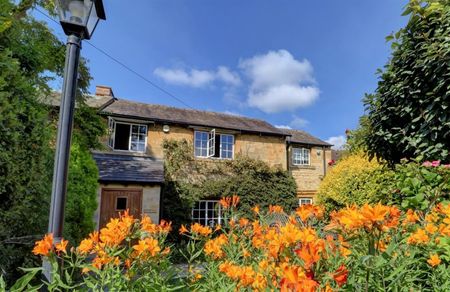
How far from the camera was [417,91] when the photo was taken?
144 inches

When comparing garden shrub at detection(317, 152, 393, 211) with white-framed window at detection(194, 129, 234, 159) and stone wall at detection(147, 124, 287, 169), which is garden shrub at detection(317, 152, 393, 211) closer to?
stone wall at detection(147, 124, 287, 169)

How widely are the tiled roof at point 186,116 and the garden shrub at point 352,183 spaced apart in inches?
200

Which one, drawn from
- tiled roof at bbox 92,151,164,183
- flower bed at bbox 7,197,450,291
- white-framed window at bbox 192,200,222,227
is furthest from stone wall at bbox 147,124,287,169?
flower bed at bbox 7,197,450,291

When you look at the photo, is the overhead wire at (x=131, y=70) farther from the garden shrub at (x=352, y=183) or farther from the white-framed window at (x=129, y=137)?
the garden shrub at (x=352, y=183)

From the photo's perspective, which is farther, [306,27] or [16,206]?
[306,27]

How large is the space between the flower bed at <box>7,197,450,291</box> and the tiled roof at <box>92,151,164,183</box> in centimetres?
911

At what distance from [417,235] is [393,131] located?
291 centimetres

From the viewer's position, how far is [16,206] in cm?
257

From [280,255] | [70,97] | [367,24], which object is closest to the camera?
[280,255]

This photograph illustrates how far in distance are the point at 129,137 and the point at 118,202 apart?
3.12m

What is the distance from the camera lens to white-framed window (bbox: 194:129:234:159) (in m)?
13.6

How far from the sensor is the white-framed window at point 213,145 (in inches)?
537

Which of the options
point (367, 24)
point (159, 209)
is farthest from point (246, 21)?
point (159, 209)

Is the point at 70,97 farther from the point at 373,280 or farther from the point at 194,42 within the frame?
the point at 194,42
